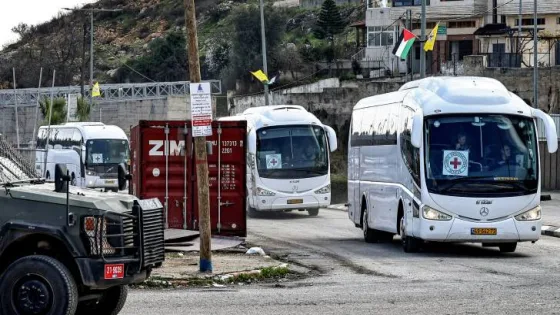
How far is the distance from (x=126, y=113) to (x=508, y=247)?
56149 millimetres

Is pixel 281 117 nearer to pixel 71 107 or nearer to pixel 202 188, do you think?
pixel 202 188

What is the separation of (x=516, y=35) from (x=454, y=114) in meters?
46.8

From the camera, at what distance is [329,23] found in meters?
102

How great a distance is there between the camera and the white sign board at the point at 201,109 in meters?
19.2

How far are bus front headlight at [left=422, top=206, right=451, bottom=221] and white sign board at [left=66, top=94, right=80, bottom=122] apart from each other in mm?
46564

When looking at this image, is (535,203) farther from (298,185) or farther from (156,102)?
(156,102)

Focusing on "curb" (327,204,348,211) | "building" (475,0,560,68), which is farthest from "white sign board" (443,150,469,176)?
"building" (475,0,560,68)

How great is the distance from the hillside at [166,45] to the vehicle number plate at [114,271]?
59743 mm

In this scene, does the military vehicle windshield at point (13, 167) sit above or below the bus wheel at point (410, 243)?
above

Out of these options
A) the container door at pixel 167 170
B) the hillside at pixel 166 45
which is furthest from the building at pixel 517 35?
the container door at pixel 167 170

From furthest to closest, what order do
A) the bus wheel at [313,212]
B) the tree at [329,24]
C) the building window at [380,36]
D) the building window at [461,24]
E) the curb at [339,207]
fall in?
1. the tree at [329,24]
2. the building window at [380,36]
3. the building window at [461,24]
4. the curb at [339,207]
5. the bus wheel at [313,212]

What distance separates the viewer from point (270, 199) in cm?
3784

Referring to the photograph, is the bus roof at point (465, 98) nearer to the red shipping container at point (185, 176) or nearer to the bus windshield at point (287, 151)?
the red shipping container at point (185, 176)

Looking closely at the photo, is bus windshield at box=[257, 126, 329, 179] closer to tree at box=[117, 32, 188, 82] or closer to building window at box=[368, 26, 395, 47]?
building window at box=[368, 26, 395, 47]
